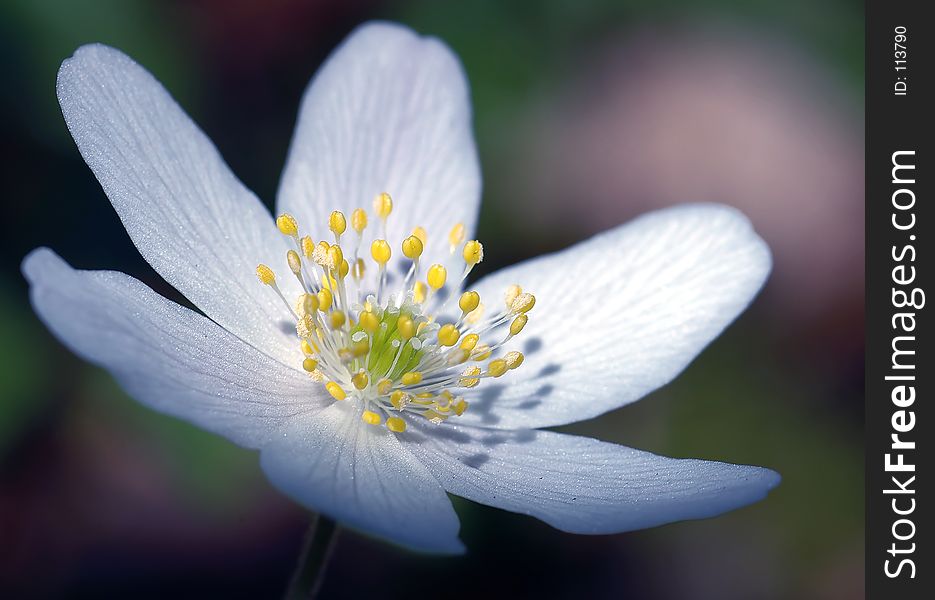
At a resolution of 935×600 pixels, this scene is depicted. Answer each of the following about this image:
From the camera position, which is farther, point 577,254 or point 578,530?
point 577,254

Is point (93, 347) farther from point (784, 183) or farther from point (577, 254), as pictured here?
point (784, 183)

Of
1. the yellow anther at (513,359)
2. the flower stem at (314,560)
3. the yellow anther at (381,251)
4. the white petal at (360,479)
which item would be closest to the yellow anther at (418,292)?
the yellow anther at (381,251)

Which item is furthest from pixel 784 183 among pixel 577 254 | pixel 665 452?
pixel 577 254

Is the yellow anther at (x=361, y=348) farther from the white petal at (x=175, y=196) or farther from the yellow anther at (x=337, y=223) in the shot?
the yellow anther at (x=337, y=223)

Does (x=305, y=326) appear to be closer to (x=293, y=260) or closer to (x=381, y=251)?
(x=293, y=260)

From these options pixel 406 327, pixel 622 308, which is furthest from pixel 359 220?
pixel 622 308

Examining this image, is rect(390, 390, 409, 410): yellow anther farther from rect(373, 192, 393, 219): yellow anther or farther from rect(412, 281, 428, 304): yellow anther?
rect(373, 192, 393, 219): yellow anther
